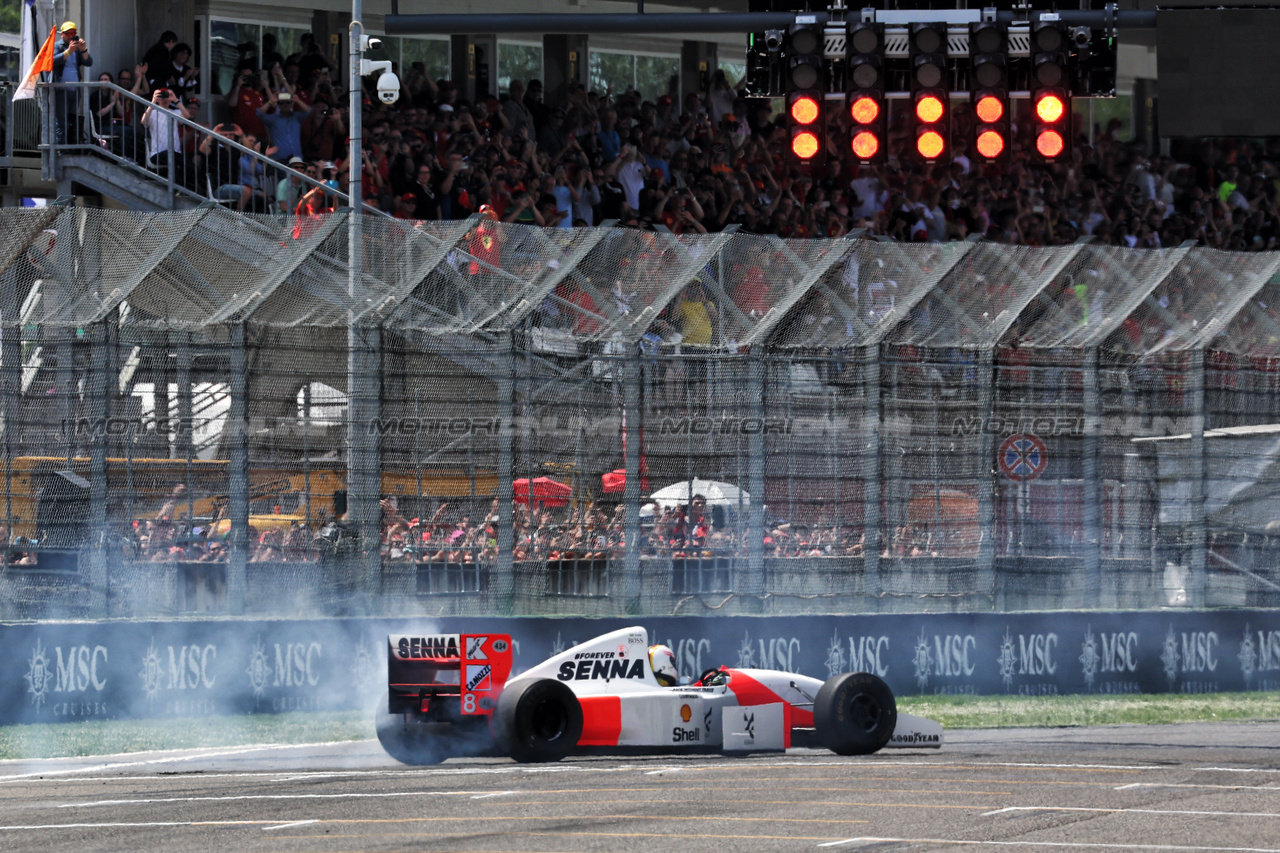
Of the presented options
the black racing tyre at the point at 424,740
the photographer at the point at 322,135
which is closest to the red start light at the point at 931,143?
the black racing tyre at the point at 424,740

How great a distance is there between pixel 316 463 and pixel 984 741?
5.26 m

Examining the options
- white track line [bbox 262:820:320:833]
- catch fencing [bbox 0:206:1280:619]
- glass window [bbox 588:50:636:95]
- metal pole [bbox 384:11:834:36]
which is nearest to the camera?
white track line [bbox 262:820:320:833]

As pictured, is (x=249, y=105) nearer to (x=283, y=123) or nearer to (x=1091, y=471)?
(x=283, y=123)

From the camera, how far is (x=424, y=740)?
12250 millimetres

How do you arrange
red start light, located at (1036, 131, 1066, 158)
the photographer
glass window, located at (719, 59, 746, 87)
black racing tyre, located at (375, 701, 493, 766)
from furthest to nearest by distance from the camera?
glass window, located at (719, 59, 746, 87)
the photographer
red start light, located at (1036, 131, 1066, 158)
black racing tyre, located at (375, 701, 493, 766)

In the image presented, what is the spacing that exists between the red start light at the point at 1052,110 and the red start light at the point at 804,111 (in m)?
1.83

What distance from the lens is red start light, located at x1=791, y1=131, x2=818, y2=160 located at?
14.7 metres

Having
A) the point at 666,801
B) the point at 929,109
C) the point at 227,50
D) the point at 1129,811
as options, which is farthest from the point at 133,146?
the point at 1129,811

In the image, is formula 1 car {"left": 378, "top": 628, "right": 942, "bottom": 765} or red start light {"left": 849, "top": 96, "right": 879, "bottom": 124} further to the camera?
red start light {"left": 849, "top": 96, "right": 879, "bottom": 124}

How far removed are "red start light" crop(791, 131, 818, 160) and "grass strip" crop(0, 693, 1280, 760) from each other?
4617mm

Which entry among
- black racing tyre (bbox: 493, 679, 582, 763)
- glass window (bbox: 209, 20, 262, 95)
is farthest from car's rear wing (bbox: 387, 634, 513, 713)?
glass window (bbox: 209, 20, 262, 95)

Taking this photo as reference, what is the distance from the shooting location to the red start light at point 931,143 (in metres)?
14.7

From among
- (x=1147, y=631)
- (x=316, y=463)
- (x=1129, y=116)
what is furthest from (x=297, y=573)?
(x=1129, y=116)

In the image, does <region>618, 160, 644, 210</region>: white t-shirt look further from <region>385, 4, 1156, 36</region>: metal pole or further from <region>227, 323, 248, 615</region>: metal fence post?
<region>227, 323, 248, 615</region>: metal fence post
